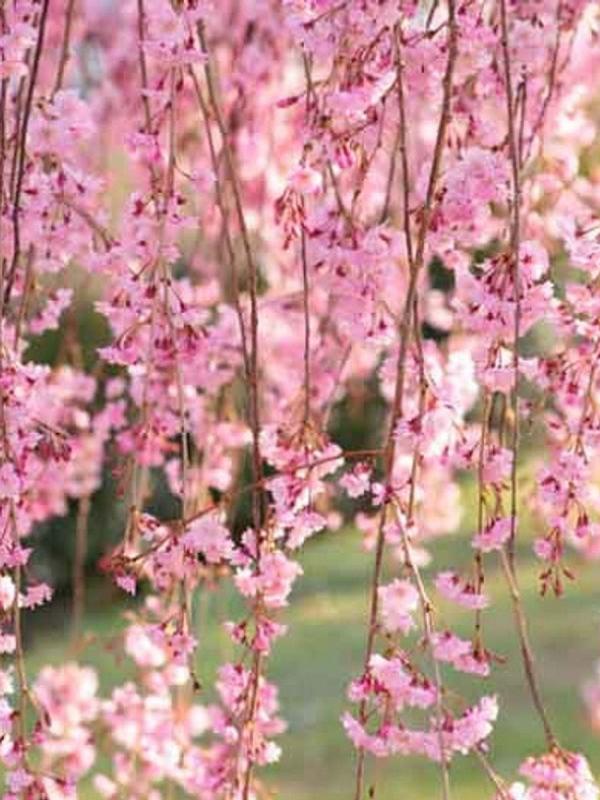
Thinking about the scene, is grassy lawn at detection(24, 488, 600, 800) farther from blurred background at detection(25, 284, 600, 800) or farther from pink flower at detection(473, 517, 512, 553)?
pink flower at detection(473, 517, 512, 553)

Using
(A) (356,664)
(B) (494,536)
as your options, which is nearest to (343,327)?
(B) (494,536)

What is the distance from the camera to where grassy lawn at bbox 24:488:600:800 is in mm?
5172

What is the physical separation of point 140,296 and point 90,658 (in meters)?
5.01

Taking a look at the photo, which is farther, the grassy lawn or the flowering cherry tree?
the grassy lawn

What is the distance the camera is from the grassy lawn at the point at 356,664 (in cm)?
517

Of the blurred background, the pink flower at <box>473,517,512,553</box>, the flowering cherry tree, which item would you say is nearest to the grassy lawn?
the blurred background

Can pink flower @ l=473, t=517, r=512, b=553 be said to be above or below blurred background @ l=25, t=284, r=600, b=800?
above

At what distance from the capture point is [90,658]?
6.73 metres

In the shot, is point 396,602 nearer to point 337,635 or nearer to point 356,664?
point 356,664

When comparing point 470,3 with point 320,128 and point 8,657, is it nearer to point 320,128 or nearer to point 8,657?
point 320,128

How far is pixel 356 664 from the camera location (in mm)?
6363

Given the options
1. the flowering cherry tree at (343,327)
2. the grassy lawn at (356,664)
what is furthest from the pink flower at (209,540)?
the grassy lawn at (356,664)

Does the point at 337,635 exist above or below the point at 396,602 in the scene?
below

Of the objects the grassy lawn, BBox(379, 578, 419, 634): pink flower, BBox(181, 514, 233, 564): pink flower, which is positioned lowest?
the grassy lawn
